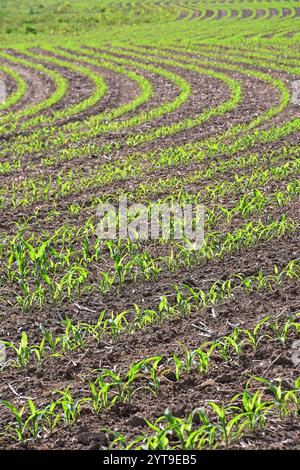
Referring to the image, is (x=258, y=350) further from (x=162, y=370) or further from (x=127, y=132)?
(x=127, y=132)

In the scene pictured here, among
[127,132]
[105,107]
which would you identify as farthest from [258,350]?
[105,107]

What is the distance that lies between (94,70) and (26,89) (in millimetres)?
3033

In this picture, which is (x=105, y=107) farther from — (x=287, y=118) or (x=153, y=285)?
(x=153, y=285)

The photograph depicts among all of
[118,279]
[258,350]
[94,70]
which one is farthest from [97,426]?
[94,70]

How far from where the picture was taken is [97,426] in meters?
4.38

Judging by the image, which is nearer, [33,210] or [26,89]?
[33,210]

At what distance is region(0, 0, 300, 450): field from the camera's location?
14.5ft

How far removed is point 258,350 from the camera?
5113 millimetres

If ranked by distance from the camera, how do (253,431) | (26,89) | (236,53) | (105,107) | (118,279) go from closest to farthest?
(253,431), (118,279), (105,107), (26,89), (236,53)

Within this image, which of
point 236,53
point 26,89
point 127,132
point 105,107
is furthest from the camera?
point 236,53

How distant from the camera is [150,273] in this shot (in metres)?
6.57

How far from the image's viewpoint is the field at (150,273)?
4.43m

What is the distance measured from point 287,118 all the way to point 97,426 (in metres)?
9.81

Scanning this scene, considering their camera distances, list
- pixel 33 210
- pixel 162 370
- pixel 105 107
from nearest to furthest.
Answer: pixel 162 370, pixel 33 210, pixel 105 107
